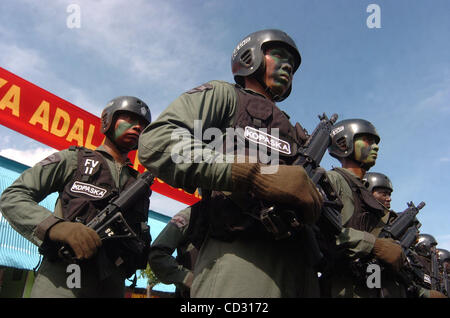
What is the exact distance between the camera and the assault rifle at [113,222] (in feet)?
8.60

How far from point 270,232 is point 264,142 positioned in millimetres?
468

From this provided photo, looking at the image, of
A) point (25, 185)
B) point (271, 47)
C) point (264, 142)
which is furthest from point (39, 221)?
point (271, 47)

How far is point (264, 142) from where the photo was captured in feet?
6.21

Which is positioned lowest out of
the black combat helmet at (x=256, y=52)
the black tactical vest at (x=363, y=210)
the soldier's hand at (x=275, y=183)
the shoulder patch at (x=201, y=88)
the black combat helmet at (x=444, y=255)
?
the soldier's hand at (x=275, y=183)

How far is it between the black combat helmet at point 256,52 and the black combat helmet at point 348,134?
216 centimetres

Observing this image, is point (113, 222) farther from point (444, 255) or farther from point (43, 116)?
point (444, 255)

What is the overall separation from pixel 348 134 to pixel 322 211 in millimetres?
2417

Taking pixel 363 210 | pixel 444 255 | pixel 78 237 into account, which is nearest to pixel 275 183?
pixel 78 237

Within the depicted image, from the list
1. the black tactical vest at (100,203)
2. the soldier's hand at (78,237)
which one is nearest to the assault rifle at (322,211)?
the soldier's hand at (78,237)

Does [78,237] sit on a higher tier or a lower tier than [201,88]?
lower

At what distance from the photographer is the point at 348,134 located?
176 inches

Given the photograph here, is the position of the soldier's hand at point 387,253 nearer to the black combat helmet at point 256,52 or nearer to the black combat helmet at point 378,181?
the black combat helmet at point 256,52

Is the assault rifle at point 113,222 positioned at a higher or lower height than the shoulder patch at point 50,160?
lower

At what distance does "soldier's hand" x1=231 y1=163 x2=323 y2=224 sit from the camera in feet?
5.01
